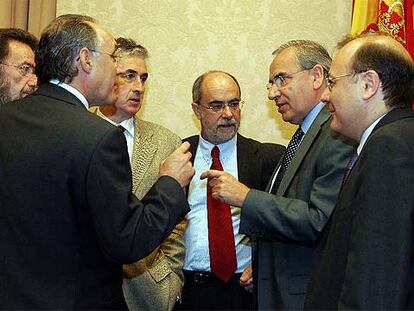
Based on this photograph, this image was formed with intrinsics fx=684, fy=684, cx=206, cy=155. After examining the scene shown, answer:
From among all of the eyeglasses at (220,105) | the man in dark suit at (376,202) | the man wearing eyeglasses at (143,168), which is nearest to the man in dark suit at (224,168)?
the eyeglasses at (220,105)

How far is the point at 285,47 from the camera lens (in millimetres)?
3012

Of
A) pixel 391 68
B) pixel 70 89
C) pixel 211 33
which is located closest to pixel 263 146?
pixel 211 33

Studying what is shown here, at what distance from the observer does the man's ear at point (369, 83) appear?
2.12 meters

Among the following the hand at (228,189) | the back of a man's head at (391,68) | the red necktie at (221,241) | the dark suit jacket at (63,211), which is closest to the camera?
the dark suit jacket at (63,211)

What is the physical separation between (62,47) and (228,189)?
0.88m

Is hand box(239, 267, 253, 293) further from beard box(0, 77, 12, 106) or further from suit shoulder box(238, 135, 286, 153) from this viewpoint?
beard box(0, 77, 12, 106)

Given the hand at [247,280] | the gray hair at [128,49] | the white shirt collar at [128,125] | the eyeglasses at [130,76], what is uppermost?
the gray hair at [128,49]

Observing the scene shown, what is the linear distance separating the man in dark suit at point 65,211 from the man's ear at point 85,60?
131 millimetres

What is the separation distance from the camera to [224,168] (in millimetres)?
3338

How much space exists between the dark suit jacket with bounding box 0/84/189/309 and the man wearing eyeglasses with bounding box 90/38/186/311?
0.79m

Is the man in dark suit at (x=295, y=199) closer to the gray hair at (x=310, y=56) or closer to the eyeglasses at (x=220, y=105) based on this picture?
the gray hair at (x=310, y=56)

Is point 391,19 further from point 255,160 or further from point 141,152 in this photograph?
point 141,152

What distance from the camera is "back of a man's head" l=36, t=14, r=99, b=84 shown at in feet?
6.98

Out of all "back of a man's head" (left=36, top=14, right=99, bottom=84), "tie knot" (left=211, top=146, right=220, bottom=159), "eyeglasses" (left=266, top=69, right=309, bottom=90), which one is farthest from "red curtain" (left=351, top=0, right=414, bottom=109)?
"back of a man's head" (left=36, top=14, right=99, bottom=84)
